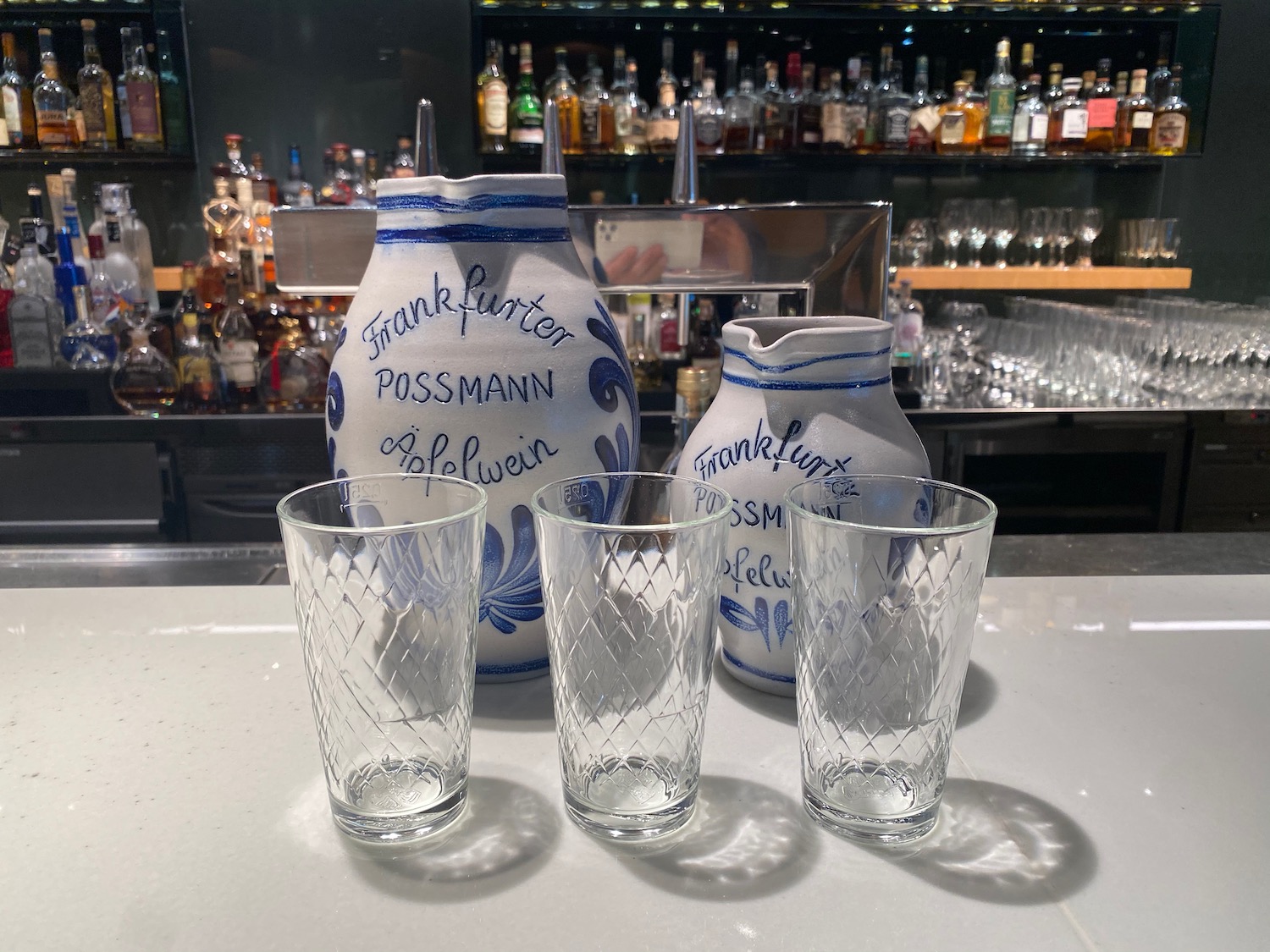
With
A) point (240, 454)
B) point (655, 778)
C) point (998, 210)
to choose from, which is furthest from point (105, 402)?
point (998, 210)

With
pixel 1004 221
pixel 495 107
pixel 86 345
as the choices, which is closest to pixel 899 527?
pixel 86 345

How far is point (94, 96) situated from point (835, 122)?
1957 mm

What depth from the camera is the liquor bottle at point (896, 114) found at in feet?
8.38

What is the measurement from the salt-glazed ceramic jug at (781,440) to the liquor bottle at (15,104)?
2.68m

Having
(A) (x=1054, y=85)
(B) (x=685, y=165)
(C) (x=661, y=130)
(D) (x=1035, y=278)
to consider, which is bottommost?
(D) (x=1035, y=278)

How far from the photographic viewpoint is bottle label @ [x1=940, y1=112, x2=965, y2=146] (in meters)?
2.58

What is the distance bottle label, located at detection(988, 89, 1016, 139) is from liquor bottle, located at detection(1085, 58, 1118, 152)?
0.21 meters

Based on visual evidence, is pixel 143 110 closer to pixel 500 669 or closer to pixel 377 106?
pixel 377 106

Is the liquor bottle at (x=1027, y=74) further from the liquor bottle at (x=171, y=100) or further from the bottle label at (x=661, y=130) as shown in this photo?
the liquor bottle at (x=171, y=100)

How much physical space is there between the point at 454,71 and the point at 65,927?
2717mm

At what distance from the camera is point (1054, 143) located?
8.65ft

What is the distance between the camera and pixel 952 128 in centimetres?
258

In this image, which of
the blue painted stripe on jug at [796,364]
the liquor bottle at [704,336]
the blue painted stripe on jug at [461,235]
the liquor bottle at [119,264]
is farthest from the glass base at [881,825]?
the liquor bottle at [119,264]

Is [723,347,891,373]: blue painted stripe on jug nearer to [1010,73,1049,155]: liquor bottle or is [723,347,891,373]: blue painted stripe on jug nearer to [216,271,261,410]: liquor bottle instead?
[216,271,261,410]: liquor bottle
